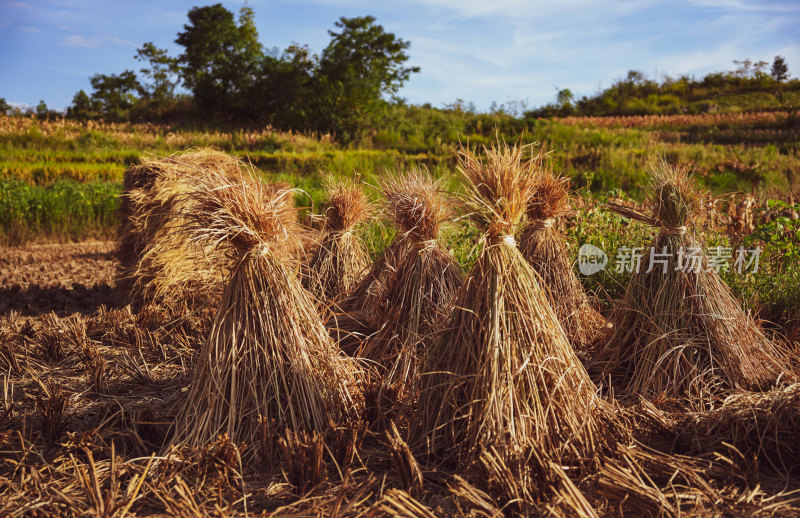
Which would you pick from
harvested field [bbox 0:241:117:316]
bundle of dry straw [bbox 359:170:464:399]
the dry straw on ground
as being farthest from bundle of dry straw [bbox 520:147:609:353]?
harvested field [bbox 0:241:117:316]

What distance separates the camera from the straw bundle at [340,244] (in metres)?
4.61

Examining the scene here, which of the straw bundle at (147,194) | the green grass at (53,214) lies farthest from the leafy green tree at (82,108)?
the straw bundle at (147,194)

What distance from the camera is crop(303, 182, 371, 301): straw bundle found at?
4613 millimetres

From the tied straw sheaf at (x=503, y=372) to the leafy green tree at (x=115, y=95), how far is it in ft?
111

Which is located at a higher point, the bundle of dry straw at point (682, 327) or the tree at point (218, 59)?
the tree at point (218, 59)

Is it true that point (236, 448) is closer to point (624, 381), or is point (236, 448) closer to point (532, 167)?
point (532, 167)

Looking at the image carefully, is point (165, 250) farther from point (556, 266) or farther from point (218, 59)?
point (218, 59)

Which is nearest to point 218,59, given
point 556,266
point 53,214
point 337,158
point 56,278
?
point 337,158

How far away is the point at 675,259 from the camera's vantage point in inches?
128

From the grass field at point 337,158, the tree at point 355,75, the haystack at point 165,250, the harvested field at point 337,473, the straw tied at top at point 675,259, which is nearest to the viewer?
the harvested field at point 337,473

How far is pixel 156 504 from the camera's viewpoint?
7.02 feet

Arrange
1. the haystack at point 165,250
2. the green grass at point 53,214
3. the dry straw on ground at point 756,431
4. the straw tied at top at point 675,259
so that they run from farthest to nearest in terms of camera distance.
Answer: the green grass at point 53,214, the haystack at point 165,250, the straw tied at top at point 675,259, the dry straw on ground at point 756,431

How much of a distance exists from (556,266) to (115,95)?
3717 cm

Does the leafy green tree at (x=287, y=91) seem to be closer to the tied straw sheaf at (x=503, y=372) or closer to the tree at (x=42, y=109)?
the tree at (x=42, y=109)
